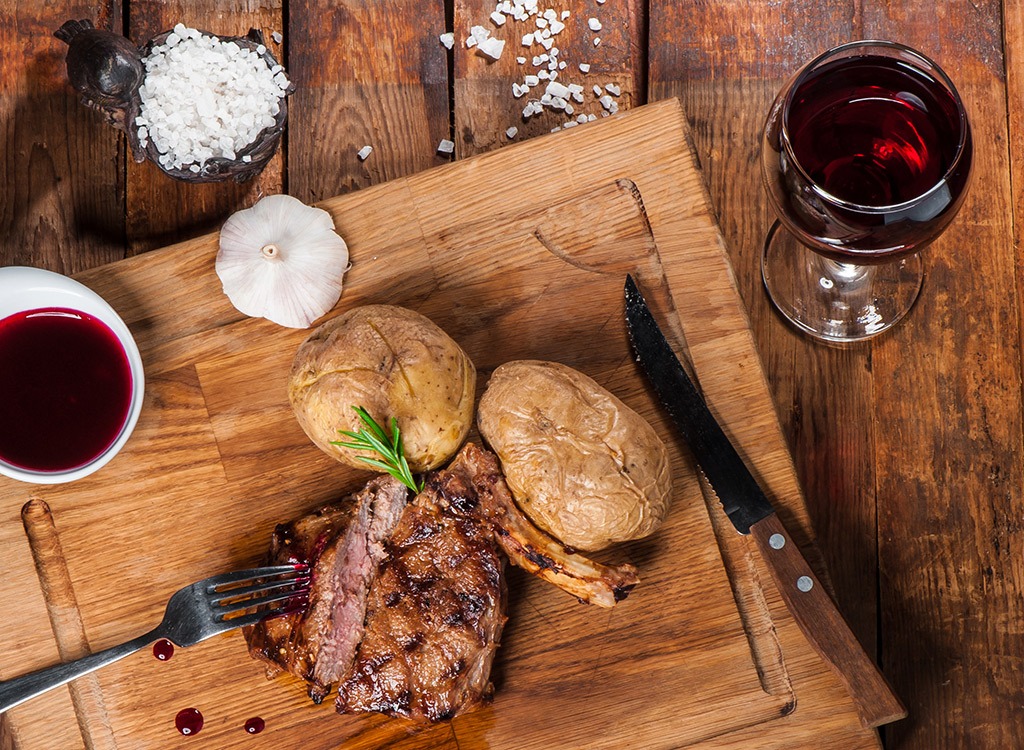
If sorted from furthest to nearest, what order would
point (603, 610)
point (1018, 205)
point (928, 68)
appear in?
point (1018, 205)
point (603, 610)
point (928, 68)

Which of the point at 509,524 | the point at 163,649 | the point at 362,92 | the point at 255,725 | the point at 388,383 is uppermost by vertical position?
Answer: the point at 362,92

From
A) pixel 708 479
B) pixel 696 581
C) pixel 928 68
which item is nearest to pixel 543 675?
pixel 696 581

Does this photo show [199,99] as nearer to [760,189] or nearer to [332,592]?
[332,592]

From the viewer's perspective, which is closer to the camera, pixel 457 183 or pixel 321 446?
pixel 321 446

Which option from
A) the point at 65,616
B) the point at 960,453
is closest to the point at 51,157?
the point at 65,616

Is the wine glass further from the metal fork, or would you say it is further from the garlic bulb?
the metal fork

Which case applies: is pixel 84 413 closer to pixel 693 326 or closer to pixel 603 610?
pixel 603 610

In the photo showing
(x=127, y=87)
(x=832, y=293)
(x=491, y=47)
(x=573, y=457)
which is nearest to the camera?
(x=573, y=457)
